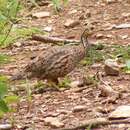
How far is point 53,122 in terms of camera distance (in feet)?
15.1

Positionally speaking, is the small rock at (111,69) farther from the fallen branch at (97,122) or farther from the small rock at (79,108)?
the fallen branch at (97,122)

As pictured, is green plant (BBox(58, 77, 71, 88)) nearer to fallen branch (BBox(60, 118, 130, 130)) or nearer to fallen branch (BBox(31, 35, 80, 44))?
fallen branch (BBox(60, 118, 130, 130))

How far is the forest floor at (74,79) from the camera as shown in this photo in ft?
15.8

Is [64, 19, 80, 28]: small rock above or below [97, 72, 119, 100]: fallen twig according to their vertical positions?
below

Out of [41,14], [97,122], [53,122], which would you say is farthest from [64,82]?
[41,14]

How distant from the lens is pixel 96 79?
19.0ft

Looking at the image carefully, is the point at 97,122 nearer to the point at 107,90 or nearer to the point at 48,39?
the point at 107,90

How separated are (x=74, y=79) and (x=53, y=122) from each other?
1539 mm

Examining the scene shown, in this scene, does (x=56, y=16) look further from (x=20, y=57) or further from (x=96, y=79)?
(x=96, y=79)

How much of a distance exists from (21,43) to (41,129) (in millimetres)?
3709

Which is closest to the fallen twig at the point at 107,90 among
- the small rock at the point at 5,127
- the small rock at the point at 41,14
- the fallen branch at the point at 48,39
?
the small rock at the point at 5,127

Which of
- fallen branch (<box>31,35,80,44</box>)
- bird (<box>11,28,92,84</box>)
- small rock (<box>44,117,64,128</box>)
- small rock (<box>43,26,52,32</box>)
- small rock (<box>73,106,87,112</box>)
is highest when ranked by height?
small rock (<box>44,117,64,128</box>)

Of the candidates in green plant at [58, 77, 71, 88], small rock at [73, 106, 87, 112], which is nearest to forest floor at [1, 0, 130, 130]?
small rock at [73, 106, 87, 112]

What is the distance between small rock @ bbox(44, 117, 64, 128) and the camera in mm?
4543
